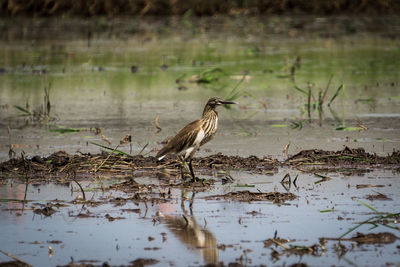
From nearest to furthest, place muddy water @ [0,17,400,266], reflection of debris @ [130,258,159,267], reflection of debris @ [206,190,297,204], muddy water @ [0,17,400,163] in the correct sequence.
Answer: reflection of debris @ [130,258,159,267] < muddy water @ [0,17,400,266] < reflection of debris @ [206,190,297,204] < muddy water @ [0,17,400,163]

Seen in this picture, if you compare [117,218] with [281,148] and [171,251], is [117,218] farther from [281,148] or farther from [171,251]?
[281,148]

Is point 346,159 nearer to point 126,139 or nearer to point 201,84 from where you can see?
point 126,139

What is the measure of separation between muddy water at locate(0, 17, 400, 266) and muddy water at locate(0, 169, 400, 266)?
22 millimetres

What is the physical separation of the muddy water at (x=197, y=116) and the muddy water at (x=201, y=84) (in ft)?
0.15

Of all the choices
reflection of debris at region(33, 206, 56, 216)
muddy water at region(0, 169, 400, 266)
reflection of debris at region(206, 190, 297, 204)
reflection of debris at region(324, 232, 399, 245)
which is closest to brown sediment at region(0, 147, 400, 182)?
muddy water at region(0, 169, 400, 266)

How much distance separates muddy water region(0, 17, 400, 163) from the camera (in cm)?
1341

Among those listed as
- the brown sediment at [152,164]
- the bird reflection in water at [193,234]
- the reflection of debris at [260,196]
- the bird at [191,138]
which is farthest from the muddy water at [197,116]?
the bird at [191,138]

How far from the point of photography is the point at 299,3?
41.0 metres

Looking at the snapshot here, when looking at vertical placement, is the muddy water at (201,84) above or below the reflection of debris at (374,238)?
above

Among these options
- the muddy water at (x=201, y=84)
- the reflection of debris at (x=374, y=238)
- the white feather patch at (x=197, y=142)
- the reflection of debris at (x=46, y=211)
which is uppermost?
the muddy water at (x=201, y=84)

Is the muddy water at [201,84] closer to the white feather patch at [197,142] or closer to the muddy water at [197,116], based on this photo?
the muddy water at [197,116]

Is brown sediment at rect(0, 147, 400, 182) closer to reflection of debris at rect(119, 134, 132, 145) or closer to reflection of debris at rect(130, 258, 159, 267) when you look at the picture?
reflection of debris at rect(119, 134, 132, 145)

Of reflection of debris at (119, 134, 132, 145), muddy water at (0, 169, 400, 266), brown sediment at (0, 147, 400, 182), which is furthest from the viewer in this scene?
reflection of debris at (119, 134, 132, 145)

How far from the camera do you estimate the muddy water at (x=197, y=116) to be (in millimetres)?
7285
